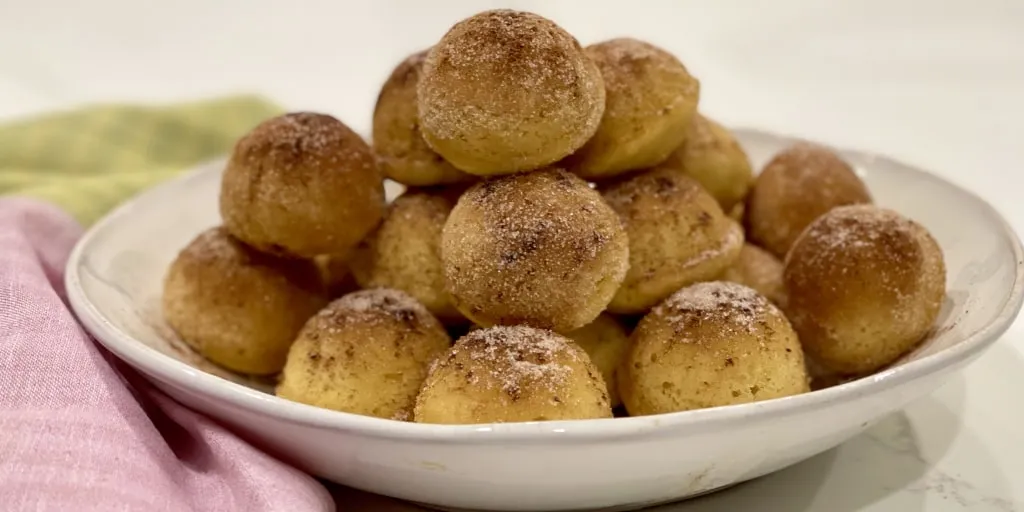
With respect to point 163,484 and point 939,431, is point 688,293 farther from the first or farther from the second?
point 163,484

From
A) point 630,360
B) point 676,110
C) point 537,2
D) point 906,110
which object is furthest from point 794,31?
point 630,360

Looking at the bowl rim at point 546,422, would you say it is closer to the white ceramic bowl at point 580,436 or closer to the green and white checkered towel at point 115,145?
the white ceramic bowl at point 580,436

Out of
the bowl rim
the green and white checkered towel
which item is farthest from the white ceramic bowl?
the green and white checkered towel

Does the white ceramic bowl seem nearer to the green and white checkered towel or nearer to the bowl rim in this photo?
the bowl rim

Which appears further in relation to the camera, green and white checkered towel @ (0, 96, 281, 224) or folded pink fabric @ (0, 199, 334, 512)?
green and white checkered towel @ (0, 96, 281, 224)

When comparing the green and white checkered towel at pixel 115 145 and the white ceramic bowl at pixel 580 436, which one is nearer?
the white ceramic bowl at pixel 580 436

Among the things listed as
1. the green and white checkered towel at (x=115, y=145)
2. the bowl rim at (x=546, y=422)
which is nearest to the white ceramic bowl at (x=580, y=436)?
the bowl rim at (x=546, y=422)

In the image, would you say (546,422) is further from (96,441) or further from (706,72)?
(706,72)
